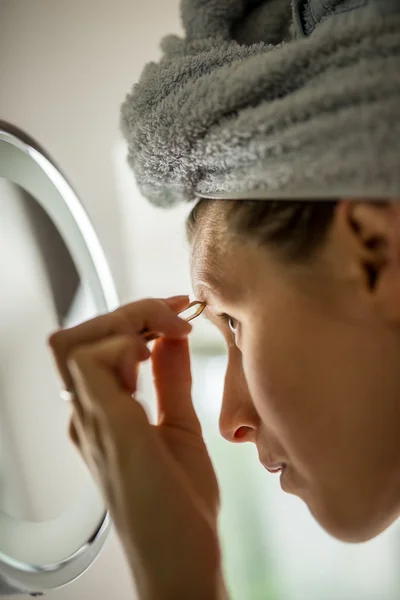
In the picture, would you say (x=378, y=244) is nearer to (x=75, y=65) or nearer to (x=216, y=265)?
(x=216, y=265)

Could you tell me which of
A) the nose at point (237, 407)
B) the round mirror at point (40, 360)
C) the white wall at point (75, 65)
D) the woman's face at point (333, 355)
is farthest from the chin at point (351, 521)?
the white wall at point (75, 65)

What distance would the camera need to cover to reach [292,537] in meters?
1.11

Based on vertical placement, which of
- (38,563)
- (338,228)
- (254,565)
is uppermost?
(338,228)

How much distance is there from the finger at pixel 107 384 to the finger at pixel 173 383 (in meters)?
0.11

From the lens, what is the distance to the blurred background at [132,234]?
80 cm

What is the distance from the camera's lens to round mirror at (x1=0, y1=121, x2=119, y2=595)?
69 centimetres

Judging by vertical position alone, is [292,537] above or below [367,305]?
below

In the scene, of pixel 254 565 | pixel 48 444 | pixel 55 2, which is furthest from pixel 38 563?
pixel 55 2

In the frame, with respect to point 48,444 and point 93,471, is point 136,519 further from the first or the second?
point 48,444

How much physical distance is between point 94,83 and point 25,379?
440 mm

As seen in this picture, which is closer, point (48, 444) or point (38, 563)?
point (38, 563)

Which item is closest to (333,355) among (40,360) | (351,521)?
(351,521)

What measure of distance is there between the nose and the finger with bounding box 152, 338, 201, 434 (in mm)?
37

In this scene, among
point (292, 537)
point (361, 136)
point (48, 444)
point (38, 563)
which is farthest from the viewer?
point (292, 537)
